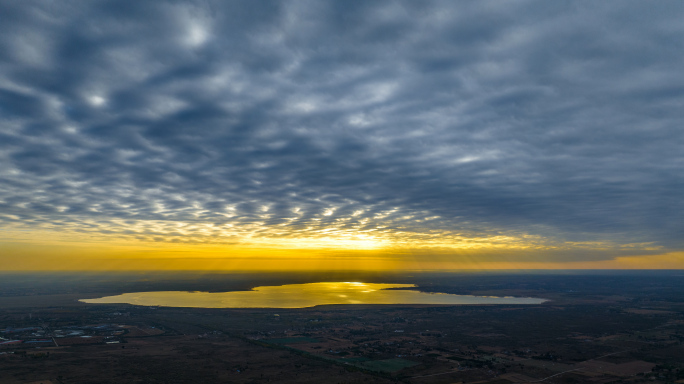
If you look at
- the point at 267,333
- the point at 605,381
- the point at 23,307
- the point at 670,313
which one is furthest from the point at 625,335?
the point at 23,307

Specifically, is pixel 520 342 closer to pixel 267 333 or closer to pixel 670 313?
pixel 267 333

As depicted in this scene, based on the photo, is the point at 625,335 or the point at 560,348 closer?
the point at 560,348

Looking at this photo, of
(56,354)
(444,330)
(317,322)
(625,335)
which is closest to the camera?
(56,354)

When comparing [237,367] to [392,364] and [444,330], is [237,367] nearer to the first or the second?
[392,364]

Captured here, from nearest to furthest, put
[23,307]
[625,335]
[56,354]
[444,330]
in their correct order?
[56,354], [625,335], [444,330], [23,307]

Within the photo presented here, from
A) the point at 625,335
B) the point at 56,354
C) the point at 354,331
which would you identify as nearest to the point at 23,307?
the point at 56,354

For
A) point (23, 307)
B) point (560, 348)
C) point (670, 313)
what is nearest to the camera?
point (560, 348)
